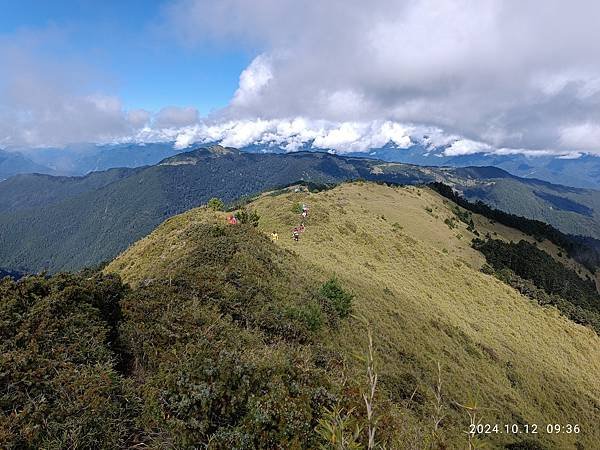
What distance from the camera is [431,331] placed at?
31625 millimetres

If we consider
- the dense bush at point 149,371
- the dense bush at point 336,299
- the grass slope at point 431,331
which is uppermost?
the dense bush at point 149,371

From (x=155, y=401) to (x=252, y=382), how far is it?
8.14 feet

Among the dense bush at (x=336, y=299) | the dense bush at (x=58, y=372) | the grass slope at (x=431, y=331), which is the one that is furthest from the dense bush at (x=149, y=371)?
the dense bush at (x=336, y=299)

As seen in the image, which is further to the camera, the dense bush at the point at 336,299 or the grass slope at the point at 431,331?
the dense bush at the point at 336,299

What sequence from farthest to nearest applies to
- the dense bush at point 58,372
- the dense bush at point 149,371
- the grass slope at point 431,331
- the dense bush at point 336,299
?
the dense bush at point 336,299, the grass slope at point 431,331, the dense bush at point 149,371, the dense bush at point 58,372

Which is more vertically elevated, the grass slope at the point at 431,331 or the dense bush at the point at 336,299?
the dense bush at the point at 336,299

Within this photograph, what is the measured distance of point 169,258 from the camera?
28.3 meters

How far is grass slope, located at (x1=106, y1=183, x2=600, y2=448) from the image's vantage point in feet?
73.2

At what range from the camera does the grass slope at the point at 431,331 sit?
73.2ft

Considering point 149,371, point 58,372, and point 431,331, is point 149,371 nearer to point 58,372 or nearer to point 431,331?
point 58,372

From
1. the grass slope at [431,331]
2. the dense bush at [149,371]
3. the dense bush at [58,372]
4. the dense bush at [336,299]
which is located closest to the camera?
the dense bush at [58,372]

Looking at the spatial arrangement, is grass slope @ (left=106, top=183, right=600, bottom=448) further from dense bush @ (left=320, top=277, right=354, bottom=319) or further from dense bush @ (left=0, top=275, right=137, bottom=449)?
dense bush @ (left=0, top=275, right=137, bottom=449)

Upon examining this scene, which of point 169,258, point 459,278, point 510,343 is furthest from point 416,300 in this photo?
point 169,258

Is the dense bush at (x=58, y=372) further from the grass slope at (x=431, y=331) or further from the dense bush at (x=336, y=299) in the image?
the dense bush at (x=336, y=299)
